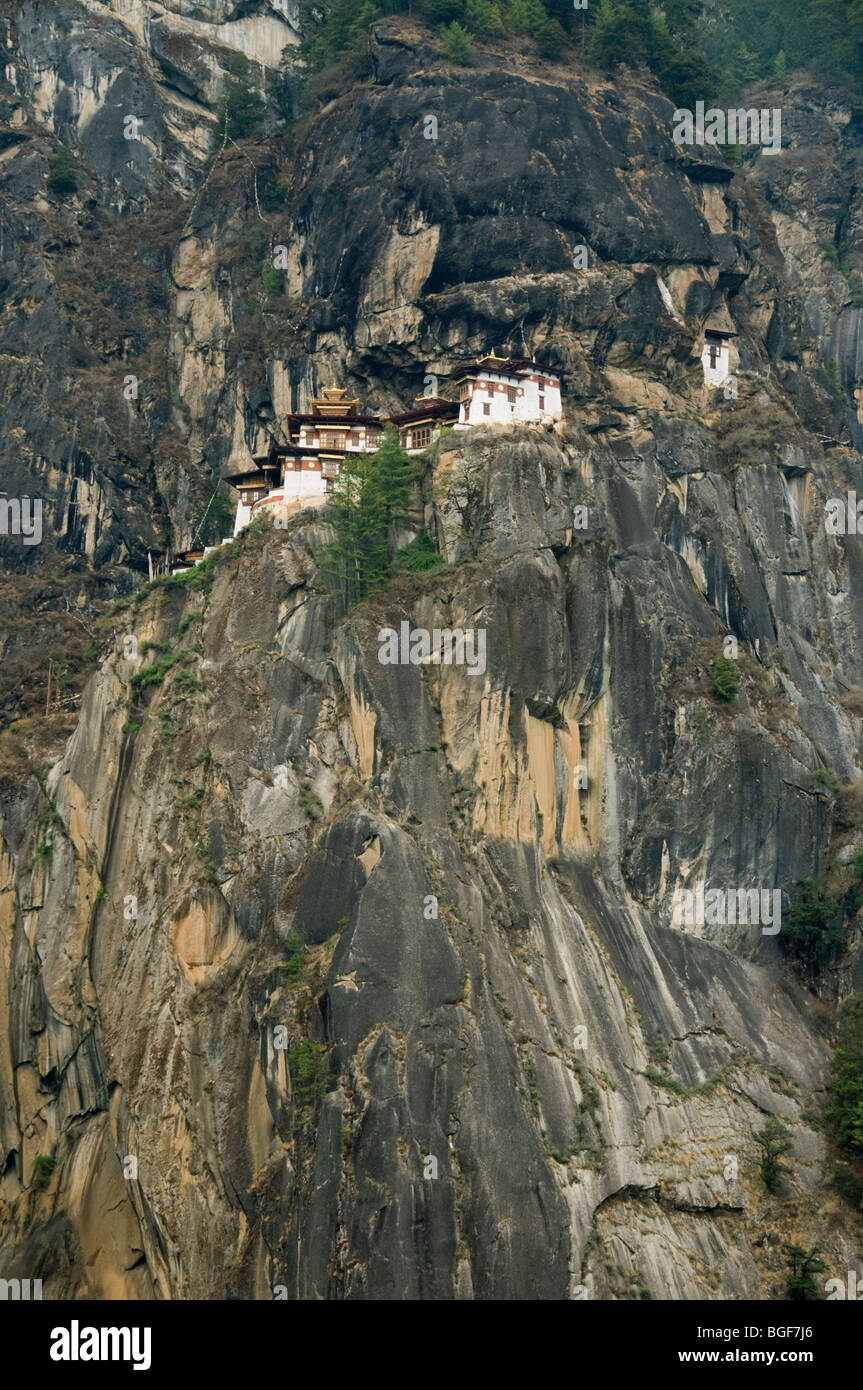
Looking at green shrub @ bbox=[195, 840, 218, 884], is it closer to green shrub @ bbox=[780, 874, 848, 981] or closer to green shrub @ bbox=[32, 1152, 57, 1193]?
green shrub @ bbox=[32, 1152, 57, 1193]

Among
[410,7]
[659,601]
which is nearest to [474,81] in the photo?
[410,7]

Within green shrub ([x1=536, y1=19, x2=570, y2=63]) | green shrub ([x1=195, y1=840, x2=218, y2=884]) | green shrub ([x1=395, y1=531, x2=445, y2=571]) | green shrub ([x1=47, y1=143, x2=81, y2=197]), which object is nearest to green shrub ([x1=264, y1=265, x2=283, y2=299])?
green shrub ([x1=47, y1=143, x2=81, y2=197])

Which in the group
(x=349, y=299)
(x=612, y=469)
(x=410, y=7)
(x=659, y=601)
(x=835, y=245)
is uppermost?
(x=410, y=7)

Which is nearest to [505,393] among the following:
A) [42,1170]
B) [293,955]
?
[293,955]

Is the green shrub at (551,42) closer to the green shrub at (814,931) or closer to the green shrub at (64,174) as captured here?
the green shrub at (64,174)

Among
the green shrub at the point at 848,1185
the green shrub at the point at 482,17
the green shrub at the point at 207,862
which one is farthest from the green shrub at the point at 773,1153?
the green shrub at the point at 482,17

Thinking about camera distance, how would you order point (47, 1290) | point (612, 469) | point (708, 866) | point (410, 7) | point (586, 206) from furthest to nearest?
point (410, 7) → point (586, 206) → point (612, 469) → point (708, 866) → point (47, 1290)
